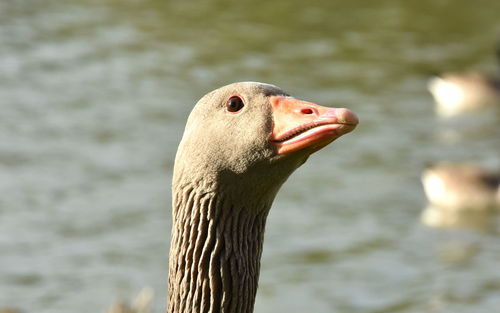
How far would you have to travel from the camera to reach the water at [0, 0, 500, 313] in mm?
9461

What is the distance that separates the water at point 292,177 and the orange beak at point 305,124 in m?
4.72

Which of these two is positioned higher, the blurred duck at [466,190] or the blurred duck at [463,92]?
the blurred duck at [463,92]

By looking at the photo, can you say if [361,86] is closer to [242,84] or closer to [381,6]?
[381,6]

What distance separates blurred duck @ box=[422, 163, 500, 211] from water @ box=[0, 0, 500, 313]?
333 mm

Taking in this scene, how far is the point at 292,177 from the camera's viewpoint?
38.0 feet

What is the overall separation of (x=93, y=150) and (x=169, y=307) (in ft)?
25.4

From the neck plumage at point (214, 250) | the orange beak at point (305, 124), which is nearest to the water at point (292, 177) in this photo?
the neck plumage at point (214, 250)

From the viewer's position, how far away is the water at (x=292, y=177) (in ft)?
31.0

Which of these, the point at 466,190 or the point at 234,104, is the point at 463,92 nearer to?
the point at 466,190

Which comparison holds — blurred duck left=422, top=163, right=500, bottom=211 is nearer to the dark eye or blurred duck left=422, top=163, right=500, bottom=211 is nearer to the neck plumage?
the neck plumage

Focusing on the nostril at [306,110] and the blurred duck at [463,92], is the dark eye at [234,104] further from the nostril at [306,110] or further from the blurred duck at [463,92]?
the blurred duck at [463,92]

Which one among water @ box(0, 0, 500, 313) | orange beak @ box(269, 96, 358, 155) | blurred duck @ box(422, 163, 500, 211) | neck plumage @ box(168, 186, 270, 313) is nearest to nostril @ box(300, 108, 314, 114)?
orange beak @ box(269, 96, 358, 155)

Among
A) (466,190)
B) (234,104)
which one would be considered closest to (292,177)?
(466,190)

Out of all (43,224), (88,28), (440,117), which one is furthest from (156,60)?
(43,224)
